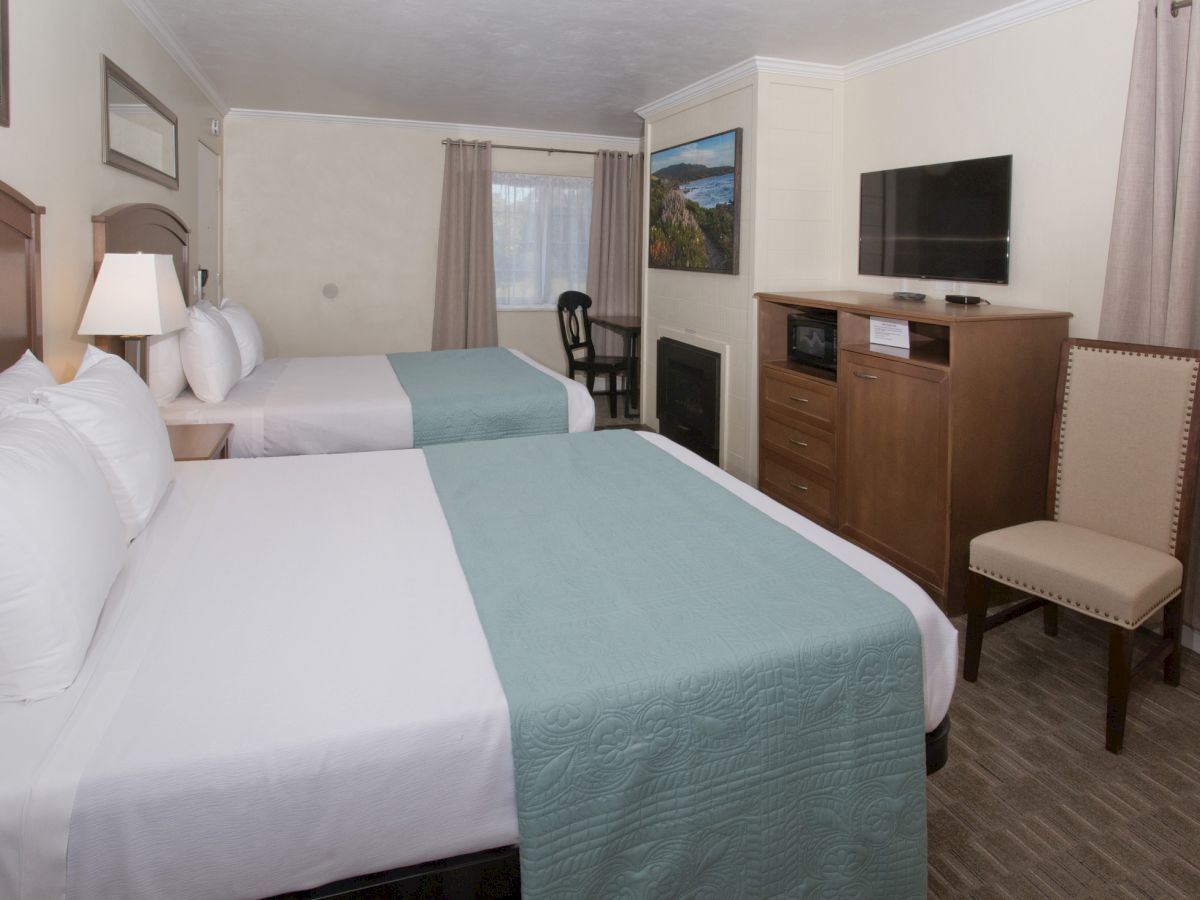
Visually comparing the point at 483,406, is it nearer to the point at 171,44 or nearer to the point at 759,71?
the point at 759,71

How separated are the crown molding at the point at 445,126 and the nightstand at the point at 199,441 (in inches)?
149

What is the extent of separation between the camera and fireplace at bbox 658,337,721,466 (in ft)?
16.5

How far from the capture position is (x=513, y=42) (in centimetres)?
405

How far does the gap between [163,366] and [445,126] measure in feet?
12.6

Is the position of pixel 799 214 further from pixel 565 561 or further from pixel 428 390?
pixel 565 561

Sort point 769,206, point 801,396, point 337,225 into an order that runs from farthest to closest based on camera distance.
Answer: point 337,225
point 769,206
point 801,396

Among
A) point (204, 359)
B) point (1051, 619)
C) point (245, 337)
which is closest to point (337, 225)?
point (245, 337)

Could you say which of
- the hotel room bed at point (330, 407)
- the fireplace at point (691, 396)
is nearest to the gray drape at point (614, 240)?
the fireplace at point (691, 396)

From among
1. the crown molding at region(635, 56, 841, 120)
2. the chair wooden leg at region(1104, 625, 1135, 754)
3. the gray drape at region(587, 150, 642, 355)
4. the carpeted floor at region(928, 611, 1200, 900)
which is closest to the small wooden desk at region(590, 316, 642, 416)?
the gray drape at region(587, 150, 642, 355)

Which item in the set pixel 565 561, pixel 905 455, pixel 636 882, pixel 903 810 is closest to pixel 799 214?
pixel 905 455

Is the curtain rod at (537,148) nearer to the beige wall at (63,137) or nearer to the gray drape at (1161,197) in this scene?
the beige wall at (63,137)

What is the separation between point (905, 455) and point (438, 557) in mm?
2145

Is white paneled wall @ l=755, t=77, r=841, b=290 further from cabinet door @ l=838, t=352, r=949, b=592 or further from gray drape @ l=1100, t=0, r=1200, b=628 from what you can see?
gray drape @ l=1100, t=0, r=1200, b=628

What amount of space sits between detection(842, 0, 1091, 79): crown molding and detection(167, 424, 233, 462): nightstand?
11.2ft
